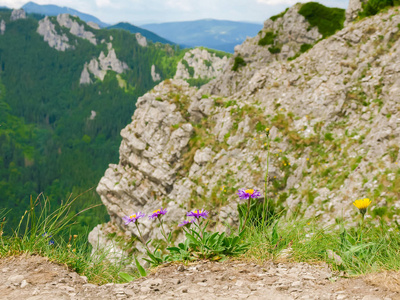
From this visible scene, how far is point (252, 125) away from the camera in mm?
19422

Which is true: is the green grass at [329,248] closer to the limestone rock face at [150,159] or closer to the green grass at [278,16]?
the limestone rock face at [150,159]

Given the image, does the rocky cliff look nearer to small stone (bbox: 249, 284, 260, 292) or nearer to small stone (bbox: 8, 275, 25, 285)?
small stone (bbox: 249, 284, 260, 292)

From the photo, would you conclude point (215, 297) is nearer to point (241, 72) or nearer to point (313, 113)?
point (313, 113)

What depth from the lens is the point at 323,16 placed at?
27.6 metres

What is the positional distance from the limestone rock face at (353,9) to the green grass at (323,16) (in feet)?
14.4

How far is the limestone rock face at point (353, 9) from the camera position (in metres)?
20.9

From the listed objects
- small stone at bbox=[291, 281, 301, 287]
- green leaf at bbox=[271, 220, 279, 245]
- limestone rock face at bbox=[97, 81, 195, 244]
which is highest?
green leaf at bbox=[271, 220, 279, 245]

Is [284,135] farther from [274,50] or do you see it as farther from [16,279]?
[16,279]

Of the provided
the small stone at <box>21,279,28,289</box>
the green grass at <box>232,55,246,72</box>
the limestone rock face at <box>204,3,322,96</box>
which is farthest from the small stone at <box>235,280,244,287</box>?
the green grass at <box>232,55,246,72</box>

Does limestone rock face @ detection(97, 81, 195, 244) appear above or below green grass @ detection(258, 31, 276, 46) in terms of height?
below

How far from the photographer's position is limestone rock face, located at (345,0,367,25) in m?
20.9

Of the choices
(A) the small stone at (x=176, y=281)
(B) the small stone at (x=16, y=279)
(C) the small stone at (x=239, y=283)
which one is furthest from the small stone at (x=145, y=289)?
(B) the small stone at (x=16, y=279)

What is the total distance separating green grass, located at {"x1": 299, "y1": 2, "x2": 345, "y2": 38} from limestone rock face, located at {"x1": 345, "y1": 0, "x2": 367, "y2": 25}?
4404 millimetres

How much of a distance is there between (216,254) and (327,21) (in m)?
29.1
